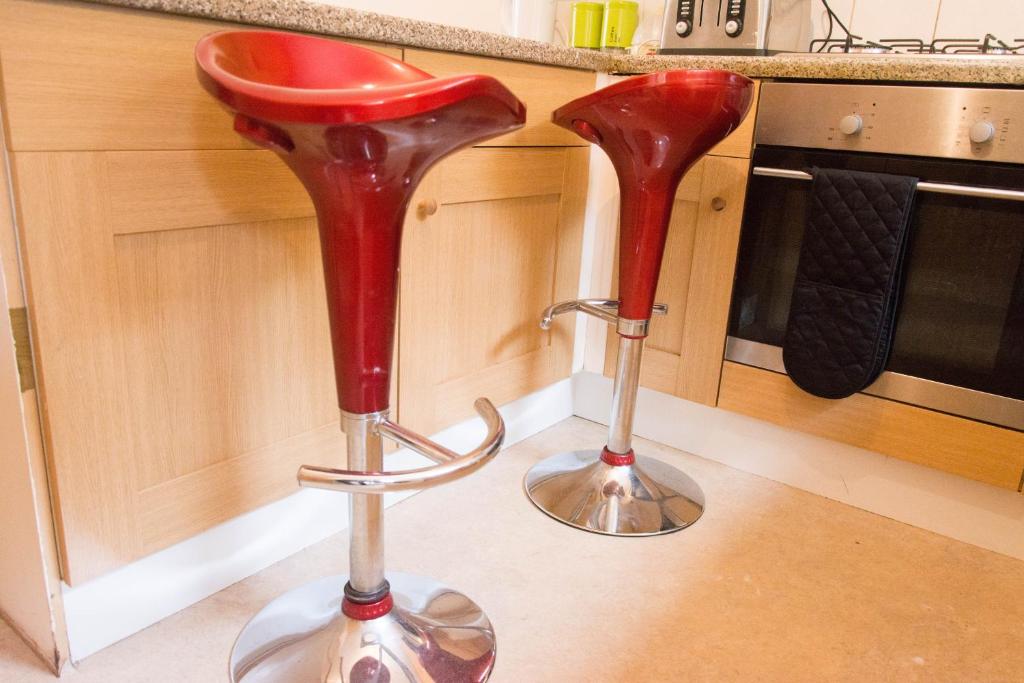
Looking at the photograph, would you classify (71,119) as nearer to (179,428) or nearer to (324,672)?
(179,428)

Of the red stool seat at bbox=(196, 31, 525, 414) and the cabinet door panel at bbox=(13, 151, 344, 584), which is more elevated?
the red stool seat at bbox=(196, 31, 525, 414)

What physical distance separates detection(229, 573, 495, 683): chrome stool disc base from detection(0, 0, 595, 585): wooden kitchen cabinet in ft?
0.63

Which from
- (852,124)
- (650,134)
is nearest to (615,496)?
(650,134)

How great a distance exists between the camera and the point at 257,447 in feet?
4.13

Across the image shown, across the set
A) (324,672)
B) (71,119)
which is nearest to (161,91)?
(71,119)

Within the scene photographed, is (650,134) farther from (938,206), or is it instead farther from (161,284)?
(161,284)

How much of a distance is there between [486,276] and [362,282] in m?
0.67

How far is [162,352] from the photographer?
42.7 inches

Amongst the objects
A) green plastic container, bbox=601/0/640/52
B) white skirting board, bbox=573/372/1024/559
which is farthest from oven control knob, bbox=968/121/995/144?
green plastic container, bbox=601/0/640/52

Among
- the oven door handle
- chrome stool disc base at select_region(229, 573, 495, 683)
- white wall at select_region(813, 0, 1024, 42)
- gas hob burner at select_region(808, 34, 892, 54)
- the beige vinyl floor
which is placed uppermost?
white wall at select_region(813, 0, 1024, 42)

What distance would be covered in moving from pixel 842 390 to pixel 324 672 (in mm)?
1093

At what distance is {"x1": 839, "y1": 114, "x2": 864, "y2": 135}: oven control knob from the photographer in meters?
1.46

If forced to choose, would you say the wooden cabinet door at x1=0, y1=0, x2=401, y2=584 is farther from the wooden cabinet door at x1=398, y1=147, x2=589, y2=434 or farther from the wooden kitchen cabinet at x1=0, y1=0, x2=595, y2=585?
the wooden cabinet door at x1=398, y1=147, x2=589, y2=434

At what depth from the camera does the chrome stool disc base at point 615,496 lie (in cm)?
157
